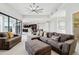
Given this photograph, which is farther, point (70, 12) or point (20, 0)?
point (70, 12)

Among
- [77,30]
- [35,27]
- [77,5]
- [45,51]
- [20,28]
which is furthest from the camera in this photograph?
[35,27]

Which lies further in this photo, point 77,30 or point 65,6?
point 65,6

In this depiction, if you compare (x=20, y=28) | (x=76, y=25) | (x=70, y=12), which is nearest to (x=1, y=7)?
(x=70, y=12)

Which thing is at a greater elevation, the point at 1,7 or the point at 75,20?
the point at 1,7

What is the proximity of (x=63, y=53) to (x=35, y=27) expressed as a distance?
15132mm

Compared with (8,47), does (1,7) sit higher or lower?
higher

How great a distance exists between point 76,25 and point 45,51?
383 cm

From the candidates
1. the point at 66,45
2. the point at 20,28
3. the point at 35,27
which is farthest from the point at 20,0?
the point at 35,27

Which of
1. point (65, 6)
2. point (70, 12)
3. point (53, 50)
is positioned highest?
point (65, 6)

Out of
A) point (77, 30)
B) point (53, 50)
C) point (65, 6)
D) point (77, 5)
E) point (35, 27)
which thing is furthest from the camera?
point (35, 27)

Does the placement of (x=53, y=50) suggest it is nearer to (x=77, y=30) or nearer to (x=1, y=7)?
(x=77, y=30)

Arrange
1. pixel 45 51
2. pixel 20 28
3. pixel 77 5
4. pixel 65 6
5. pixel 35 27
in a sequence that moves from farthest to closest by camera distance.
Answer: pixel 35 27 < pixel 20 28 < pixel 65 6 < pixel 77 5 < pixel 45 51

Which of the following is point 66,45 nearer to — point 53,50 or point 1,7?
point 53,50

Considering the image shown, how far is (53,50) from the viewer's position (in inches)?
214
